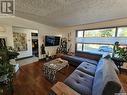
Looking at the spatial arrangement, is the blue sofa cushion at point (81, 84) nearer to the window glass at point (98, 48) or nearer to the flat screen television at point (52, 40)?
the window glass at point (98, 48)

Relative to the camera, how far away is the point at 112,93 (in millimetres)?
984

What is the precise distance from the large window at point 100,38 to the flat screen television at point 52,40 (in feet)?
4.66

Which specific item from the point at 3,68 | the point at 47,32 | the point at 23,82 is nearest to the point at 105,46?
the point at 47,32

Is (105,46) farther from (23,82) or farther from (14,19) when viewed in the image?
(14,19)

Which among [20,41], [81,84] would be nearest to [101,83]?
[81,84]

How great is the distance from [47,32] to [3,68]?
4.01 m

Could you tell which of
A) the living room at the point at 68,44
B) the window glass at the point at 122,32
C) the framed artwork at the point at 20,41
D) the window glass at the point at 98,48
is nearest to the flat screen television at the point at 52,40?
the living room at the point at 68,44

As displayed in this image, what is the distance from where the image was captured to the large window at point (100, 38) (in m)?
3.61

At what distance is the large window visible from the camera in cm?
361

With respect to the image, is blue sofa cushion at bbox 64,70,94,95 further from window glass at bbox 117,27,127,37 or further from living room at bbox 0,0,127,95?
window glass at bbox 117,27,127,37

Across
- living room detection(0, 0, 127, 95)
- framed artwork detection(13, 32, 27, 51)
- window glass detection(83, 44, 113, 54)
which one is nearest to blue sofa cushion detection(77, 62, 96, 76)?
living room detection(0, 0, 127, 95)

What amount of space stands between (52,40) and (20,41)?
6.76ft

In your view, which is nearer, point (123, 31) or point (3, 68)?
point (3, 68)

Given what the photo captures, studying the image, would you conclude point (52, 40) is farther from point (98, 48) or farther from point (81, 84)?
point (81, 84)
